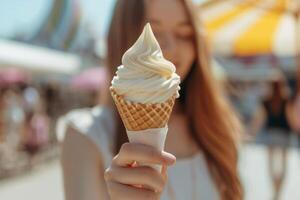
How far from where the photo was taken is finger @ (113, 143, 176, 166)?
93cm

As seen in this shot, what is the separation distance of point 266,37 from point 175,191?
591cm

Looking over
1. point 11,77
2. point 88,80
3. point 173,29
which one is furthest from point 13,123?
point 173,29

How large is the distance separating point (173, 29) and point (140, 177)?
2.19ft

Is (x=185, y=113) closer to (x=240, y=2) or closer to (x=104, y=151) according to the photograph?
(x=104, y=151)

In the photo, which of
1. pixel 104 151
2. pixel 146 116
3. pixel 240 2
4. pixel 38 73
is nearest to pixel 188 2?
pixel 104 151

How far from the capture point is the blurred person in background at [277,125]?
6.02 metres

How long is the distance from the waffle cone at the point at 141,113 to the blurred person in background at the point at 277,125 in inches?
202

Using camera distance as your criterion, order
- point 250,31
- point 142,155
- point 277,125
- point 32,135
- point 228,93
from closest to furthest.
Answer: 1. point 142,155
2. point 228,93
3. point 277,125
4. point 250,31
5. point 32,135

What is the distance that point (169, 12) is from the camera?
59.4 inches

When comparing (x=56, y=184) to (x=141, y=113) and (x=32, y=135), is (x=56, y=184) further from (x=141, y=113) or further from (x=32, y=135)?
(x=141, y=113)

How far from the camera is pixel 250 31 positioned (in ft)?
24.9

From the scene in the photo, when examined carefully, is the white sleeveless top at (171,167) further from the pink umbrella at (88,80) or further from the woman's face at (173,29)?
the pink umbrella at (88,80)

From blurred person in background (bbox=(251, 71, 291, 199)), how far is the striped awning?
73cm

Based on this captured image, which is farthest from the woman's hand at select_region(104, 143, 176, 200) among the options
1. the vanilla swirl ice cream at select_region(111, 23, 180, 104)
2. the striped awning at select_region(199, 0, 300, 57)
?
the striped awning at select_region(199, 0, 300, 57)
